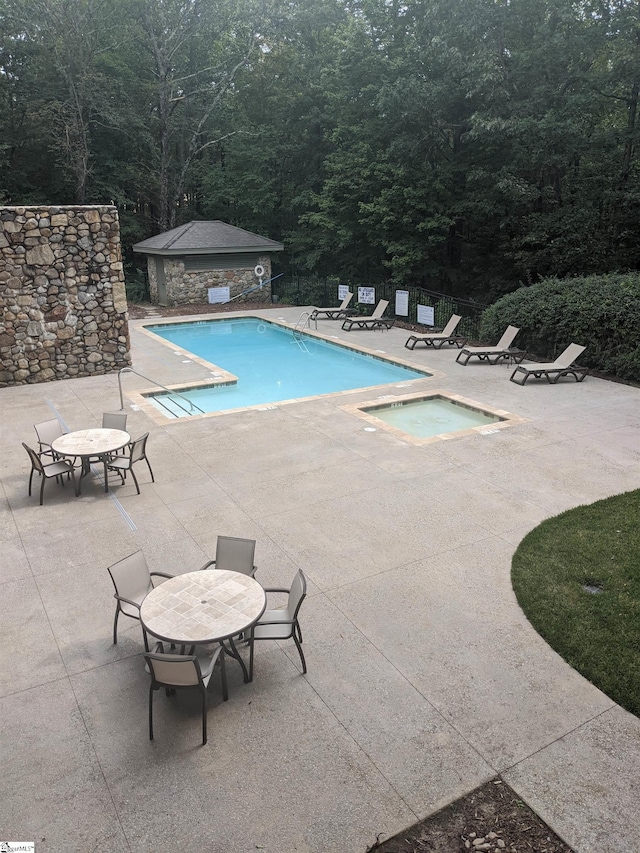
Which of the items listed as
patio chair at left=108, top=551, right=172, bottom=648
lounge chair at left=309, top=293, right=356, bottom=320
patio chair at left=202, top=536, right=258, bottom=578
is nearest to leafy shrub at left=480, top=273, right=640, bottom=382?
lounge chair at left=309, top=293, right=356, bottom=320

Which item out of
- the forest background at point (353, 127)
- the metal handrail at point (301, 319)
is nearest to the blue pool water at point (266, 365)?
the metal handrail at point (301, 319)

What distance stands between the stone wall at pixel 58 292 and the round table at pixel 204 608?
955 cm

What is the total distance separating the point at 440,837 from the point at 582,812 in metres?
0.85

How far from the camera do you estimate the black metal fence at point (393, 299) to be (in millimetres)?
18406

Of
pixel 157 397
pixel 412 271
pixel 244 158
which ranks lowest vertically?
pixel 157 397

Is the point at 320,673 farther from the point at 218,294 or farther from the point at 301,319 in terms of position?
the point at 218,294

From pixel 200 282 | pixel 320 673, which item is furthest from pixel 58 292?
pixel 200 282

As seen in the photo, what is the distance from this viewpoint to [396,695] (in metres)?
4.49

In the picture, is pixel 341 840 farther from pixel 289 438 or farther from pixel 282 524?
pixel 289 438

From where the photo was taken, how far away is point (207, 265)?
950 inches

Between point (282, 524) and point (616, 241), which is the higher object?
point (616, 241)

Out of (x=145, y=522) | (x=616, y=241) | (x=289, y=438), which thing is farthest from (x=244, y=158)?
(x=145, y=522)

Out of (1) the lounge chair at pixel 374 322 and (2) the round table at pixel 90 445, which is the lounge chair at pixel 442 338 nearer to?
(1) the lounge chair at pixel 374 322

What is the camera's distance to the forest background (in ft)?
62.2
